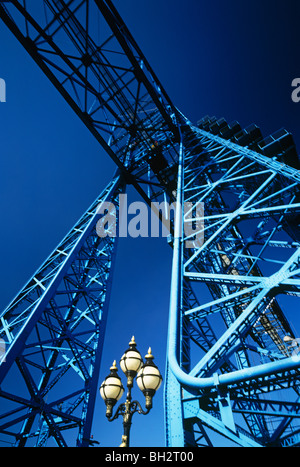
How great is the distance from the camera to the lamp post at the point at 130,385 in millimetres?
4754

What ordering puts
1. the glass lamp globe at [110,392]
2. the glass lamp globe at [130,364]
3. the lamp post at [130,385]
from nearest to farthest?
the lamp post at [130,385]
the glass lamp globe at [110,392]
the glass lamp globe at [130,364]

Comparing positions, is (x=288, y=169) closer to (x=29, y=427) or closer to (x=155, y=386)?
(x=155, y=386)

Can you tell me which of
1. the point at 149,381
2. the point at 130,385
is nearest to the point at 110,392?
the point at 130,385

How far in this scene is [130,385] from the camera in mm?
5254

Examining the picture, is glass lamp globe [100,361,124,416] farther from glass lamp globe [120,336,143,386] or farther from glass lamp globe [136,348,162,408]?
glass lamp globe [136,348,162,408]

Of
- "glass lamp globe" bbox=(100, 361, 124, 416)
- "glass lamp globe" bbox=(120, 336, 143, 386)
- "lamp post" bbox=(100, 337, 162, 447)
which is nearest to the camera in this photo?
"lamp post" bbox=(100, 337, 162, 447)

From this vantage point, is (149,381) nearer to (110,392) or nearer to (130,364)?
(130,364)

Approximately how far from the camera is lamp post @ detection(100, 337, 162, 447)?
4754 mm

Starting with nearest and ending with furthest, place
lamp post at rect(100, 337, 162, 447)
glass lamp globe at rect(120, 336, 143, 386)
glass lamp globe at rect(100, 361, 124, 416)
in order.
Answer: lamp post at rect(100, 337, 162, 447), glass lamp globe at rect(100, 361, 124, 416), glass lamp globe at rect(120, 336, 143, 386)

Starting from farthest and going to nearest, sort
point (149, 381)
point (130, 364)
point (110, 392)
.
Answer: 1. point (130, 364)
2. point (110, 392)
3. point (149, 381)

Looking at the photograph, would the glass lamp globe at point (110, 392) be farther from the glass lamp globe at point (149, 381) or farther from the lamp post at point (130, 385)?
the glass lamp globe at point (149, 381)

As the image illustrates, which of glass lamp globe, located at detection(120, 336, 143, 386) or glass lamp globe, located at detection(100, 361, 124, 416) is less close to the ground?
glass lamp globe, located at detection(120, 336, 143, 386)

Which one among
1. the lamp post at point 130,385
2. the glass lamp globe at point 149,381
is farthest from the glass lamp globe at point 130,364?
the glass lamp globe at point 149,381

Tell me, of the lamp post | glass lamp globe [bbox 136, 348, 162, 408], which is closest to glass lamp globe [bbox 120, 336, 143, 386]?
the lamp post
